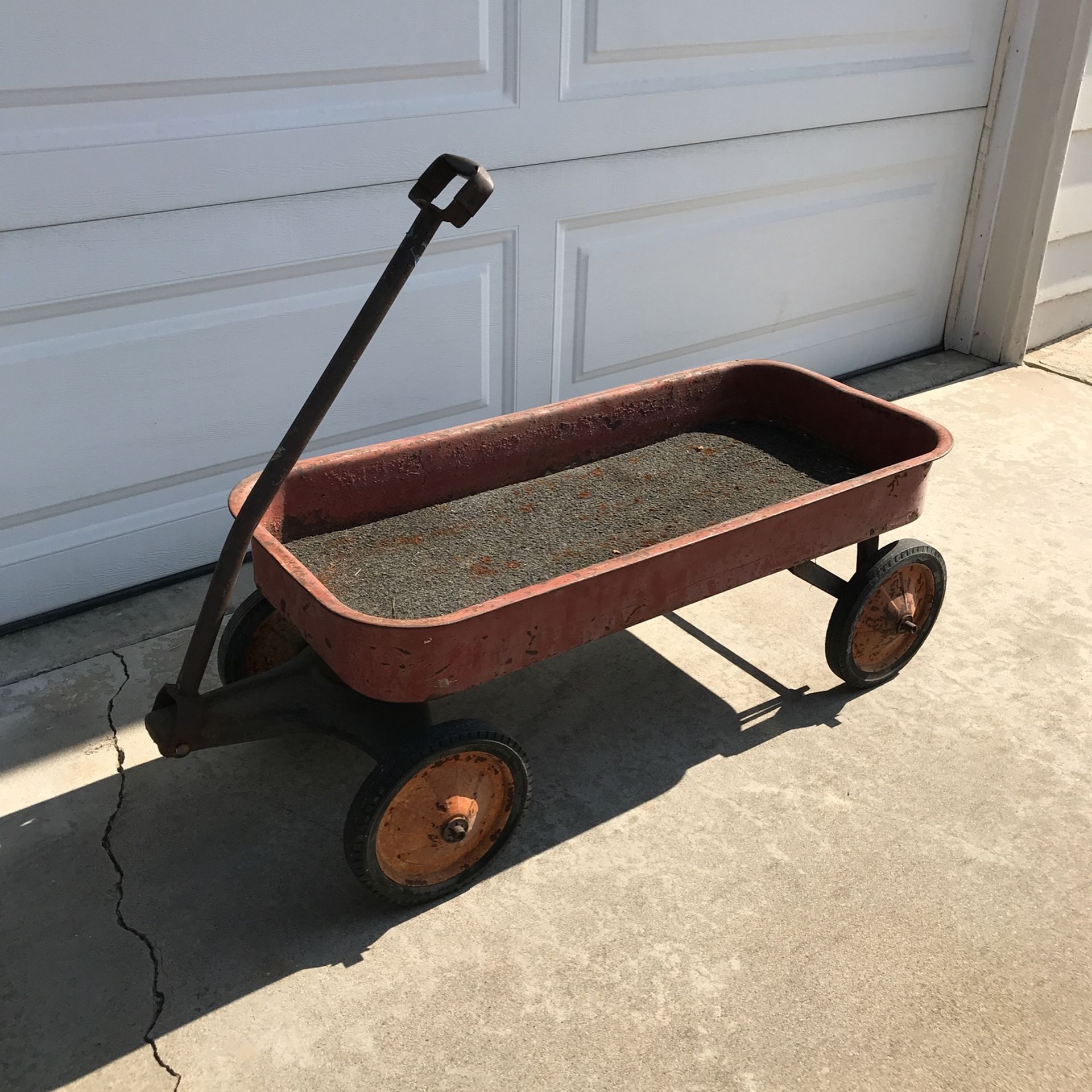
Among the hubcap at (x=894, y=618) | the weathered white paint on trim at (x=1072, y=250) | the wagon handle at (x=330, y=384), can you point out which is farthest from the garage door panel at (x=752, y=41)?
the hubcap at (x=894, y=618)

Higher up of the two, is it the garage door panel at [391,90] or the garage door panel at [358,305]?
the garage door panel at [391,90]

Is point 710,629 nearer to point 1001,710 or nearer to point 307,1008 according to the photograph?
point 1001,710

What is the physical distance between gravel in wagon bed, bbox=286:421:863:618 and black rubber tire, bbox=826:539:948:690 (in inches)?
10.0

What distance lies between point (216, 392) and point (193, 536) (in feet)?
1.42

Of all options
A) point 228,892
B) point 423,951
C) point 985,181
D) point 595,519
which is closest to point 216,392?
point 595,519

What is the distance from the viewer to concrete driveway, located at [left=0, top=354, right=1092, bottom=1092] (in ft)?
6.63

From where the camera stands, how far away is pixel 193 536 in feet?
10.8

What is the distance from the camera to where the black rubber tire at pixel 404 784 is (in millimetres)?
2096

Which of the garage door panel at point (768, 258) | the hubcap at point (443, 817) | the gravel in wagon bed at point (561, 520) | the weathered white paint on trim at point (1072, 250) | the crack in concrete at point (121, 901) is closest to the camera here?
the crack in concrete at point (121, 901)

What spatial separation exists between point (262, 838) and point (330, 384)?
3.32 feet

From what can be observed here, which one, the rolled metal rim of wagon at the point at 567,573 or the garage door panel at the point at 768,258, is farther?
the garage door panel at the point at 768,258

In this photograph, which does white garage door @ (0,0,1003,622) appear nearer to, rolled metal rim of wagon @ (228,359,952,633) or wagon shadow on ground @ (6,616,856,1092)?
rolled metal rim of wagon @ (228,359,952,633)

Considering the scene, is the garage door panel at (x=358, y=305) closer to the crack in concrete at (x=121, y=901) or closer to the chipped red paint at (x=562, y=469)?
the crack in concrete at (x=121, y=901)

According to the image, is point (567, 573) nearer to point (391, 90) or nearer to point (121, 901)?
point (121, 901)
